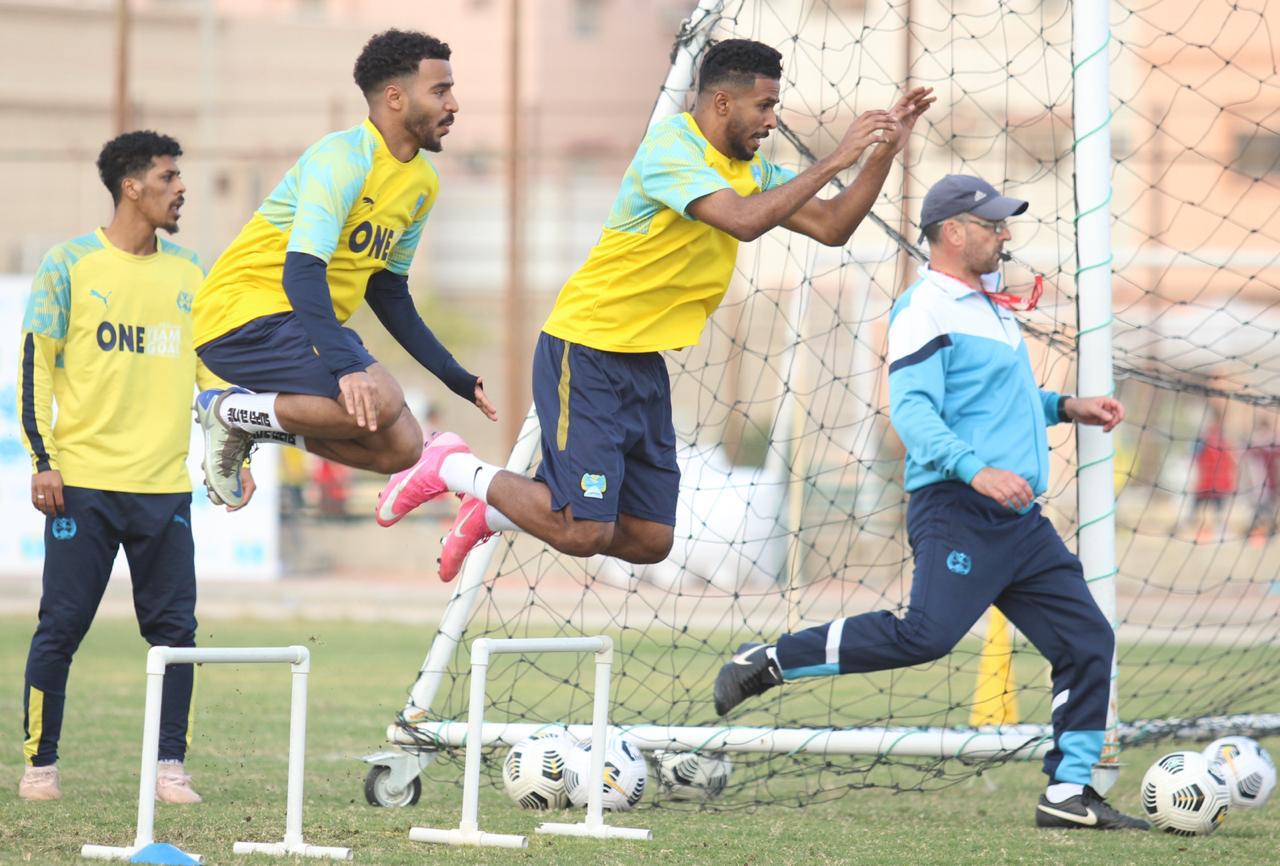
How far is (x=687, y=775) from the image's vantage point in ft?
21.5

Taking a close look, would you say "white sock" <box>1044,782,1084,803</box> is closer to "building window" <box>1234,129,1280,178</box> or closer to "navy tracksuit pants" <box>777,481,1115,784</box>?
"navy tracksuit pants" <box>777,481,1115,784</box>

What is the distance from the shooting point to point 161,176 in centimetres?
630

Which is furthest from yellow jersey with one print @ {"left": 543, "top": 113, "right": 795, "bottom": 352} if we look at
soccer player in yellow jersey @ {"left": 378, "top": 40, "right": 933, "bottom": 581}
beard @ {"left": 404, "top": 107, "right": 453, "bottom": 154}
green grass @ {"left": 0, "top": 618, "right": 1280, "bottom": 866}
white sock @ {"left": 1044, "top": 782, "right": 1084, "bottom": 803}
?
white sock @ {"left": 1044, "top": 782, "right": 1084, "bottom": 803}

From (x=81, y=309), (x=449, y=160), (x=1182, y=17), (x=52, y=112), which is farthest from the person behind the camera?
(x=449, y=160)

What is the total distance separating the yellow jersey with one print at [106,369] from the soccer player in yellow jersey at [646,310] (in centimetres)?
143

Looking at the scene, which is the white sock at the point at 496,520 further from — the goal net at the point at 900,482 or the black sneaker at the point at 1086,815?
the black sneaker at the point at 1086,815

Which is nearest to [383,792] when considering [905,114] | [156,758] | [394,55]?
[156,758]

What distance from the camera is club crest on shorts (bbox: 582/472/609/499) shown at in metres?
5.42

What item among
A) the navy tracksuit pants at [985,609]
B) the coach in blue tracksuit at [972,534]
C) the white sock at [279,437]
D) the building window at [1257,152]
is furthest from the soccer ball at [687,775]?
the building window at [1257,152]

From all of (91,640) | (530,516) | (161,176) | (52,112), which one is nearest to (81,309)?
(161,176)

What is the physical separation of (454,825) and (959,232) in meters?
2.75

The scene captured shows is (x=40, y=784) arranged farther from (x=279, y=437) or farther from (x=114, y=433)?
(x=279, y=437)

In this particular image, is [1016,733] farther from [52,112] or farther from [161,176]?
[52,112]

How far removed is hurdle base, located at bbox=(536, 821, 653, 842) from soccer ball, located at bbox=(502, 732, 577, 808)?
2.28ft
